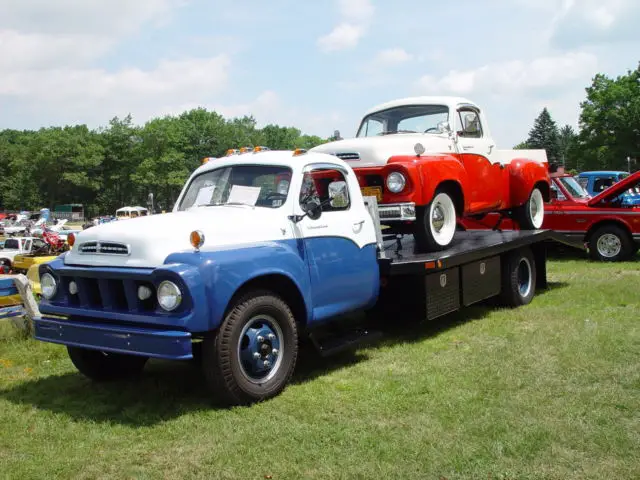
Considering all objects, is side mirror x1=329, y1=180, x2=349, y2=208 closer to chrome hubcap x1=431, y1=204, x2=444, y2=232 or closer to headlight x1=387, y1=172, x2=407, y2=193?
headlight x1=387, y1=172, x2=407, y2=193

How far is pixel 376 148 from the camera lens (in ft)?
25.3

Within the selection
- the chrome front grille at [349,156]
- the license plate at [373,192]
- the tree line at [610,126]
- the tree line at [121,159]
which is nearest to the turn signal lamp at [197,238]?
the license plate at [373,192]

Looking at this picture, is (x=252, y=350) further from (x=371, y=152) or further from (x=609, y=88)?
(x=609, y=88)

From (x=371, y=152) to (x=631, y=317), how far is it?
3699 millimetres

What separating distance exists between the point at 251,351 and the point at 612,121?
59.4 m

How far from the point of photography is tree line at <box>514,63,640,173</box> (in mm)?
56250

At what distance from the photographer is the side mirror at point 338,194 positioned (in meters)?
6.20

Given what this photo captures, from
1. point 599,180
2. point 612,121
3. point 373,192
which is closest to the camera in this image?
point 373,192

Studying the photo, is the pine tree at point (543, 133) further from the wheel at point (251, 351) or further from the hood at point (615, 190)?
the wheel at point (251, 351)

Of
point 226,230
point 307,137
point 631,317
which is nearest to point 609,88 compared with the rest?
point 631,317

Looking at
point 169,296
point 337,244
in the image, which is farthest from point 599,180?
point 169,296

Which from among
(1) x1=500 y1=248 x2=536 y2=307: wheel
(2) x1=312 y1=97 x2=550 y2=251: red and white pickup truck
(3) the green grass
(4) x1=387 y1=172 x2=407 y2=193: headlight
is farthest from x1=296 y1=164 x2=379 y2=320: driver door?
(1) x1=500 y1=248 x2=536 y2=307: wheel

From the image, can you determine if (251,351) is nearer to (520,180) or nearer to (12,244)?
(520,180)

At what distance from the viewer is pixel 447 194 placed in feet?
26.6
